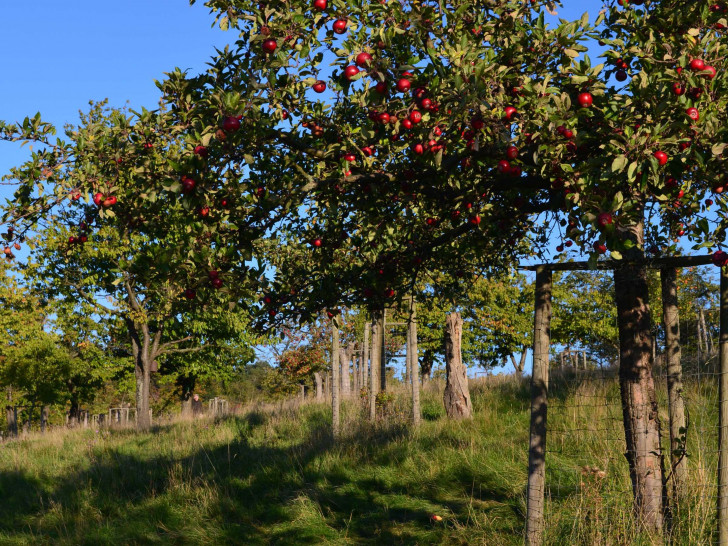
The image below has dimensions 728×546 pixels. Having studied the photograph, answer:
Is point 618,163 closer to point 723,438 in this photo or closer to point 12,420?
point 723,438

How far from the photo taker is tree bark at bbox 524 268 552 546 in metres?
5.14

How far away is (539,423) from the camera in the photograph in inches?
204

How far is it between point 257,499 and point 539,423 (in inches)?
211

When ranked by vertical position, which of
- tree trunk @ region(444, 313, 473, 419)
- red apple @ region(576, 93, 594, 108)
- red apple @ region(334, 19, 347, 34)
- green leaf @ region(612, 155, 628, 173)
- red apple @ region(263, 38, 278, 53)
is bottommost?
tree trunk @ region(444, 313, 473, 419)

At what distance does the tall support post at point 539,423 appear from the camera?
202 inches

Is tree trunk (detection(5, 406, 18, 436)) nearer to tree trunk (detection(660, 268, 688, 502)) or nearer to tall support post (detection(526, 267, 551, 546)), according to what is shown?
tall support post (detection(526, 267, 551, 546))

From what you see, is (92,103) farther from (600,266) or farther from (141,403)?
(600,266)

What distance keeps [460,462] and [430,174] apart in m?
5.05

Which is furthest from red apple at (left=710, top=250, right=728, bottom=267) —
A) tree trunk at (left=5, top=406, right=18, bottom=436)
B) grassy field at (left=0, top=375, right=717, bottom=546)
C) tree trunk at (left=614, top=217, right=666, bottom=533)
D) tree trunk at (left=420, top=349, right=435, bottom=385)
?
tree trunk at (left=5, top=406, right=18, bottom=436)

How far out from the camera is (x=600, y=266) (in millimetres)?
5227

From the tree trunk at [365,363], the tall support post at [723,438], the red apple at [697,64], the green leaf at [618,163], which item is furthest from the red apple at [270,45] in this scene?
the tree trunk at [365,363]

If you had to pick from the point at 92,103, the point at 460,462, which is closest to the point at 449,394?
the point at 460,462

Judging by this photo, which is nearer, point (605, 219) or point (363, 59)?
point (605, 219)

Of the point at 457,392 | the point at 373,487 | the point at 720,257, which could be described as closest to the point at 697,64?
the point at 720,257
